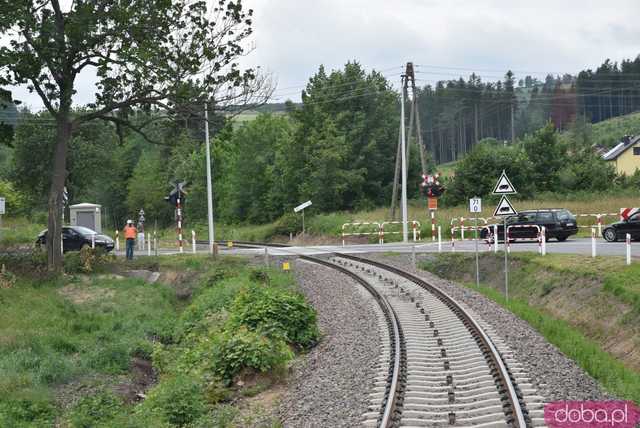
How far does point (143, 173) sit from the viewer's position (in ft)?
289

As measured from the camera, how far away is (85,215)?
4347cm

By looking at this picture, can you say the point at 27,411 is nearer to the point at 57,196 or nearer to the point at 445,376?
the point at 445,376

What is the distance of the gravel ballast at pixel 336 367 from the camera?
9.88 metres

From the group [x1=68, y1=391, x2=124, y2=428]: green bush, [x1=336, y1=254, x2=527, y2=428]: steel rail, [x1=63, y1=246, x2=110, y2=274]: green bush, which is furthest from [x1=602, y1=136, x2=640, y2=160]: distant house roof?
[x1=68, y1=391, x2=124, y2=428]: green bush

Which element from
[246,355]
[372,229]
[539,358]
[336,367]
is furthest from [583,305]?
[372,229]

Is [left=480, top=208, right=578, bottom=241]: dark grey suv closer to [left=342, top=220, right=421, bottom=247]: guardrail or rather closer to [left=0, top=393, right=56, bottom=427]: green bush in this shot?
[left=342, top=220, right=421, bottom=247]: guardrail

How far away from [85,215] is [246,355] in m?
32.5

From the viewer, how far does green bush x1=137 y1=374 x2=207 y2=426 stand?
11.0 metres

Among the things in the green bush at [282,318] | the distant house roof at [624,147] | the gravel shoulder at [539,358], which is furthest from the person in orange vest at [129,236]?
the distant house roof at [624,147]

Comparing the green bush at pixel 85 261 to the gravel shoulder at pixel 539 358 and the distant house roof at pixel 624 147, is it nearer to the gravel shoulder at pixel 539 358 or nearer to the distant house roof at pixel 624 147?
the gravel shoulder at pixel 539 358

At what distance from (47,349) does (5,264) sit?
1104 cm

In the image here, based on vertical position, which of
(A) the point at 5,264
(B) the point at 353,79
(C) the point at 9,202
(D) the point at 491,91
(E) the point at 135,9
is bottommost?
(A) the point at 5,264

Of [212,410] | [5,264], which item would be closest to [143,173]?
[5,264]

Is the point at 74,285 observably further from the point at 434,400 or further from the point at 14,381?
the point at 434,400
